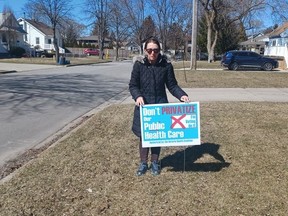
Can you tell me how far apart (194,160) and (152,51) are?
1.92 meters

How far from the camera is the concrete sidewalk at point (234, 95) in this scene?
37.3 feet

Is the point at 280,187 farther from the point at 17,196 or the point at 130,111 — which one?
the point at 130,111

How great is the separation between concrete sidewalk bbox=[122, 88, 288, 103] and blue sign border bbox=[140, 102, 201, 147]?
6729 millimetres

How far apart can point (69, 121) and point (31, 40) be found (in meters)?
72.2

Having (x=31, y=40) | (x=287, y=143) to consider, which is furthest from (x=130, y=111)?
(x=31, y=40)

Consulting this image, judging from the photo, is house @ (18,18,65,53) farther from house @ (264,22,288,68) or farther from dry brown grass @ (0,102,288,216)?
dry brown grass @ (0,102,288,216)

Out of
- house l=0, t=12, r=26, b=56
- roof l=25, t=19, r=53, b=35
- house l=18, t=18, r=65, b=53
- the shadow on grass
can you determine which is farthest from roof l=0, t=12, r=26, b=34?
the shadow on grass

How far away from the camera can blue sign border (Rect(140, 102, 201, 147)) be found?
13.6 feet

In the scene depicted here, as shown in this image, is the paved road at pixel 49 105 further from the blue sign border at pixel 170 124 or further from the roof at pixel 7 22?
the roof at pixel 7 22

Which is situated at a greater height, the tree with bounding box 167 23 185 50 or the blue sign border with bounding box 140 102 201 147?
the tree with bounding box 167 23 185 50

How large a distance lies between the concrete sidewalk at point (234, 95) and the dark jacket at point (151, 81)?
6646 mm

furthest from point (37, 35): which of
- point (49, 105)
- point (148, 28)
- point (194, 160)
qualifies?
point (194, 160)

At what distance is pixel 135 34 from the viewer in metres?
68.1

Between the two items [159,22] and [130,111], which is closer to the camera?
[130,111]
